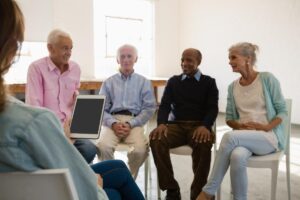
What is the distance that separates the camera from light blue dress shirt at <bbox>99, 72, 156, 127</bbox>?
262 cm

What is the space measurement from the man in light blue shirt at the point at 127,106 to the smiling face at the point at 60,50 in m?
0.45

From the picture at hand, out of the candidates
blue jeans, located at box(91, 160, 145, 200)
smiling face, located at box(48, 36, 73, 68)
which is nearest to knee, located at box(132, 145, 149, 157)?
smiling face, located at box(48, 36, 73, 68)

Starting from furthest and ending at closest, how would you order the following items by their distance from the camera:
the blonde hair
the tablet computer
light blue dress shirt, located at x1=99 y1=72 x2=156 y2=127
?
light blue dress shirt, located at x1=99 y1=72 x2=156 y2=127, the tablet computer, the blonde hair

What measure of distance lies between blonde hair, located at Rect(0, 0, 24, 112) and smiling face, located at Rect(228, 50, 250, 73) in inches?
71.8

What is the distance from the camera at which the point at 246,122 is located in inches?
90.7

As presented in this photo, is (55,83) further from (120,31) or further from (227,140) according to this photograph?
(120,31)

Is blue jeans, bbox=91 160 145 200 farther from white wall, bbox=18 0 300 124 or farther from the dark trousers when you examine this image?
white wall, bbox=18 0 300 124

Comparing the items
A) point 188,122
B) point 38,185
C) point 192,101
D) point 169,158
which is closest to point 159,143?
point 169,158

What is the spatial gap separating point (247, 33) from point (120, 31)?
7.44ft

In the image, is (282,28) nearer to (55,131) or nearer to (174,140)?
(174,140)

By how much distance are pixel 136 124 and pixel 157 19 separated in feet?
14.5

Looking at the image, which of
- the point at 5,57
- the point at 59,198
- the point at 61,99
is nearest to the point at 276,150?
the point at 61,99

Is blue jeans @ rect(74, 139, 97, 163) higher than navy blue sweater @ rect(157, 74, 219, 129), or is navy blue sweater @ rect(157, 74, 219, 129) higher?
navy blue sweater @ rect(157, 74, 219, 129)

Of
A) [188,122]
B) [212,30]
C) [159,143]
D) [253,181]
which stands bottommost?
[253,181]
